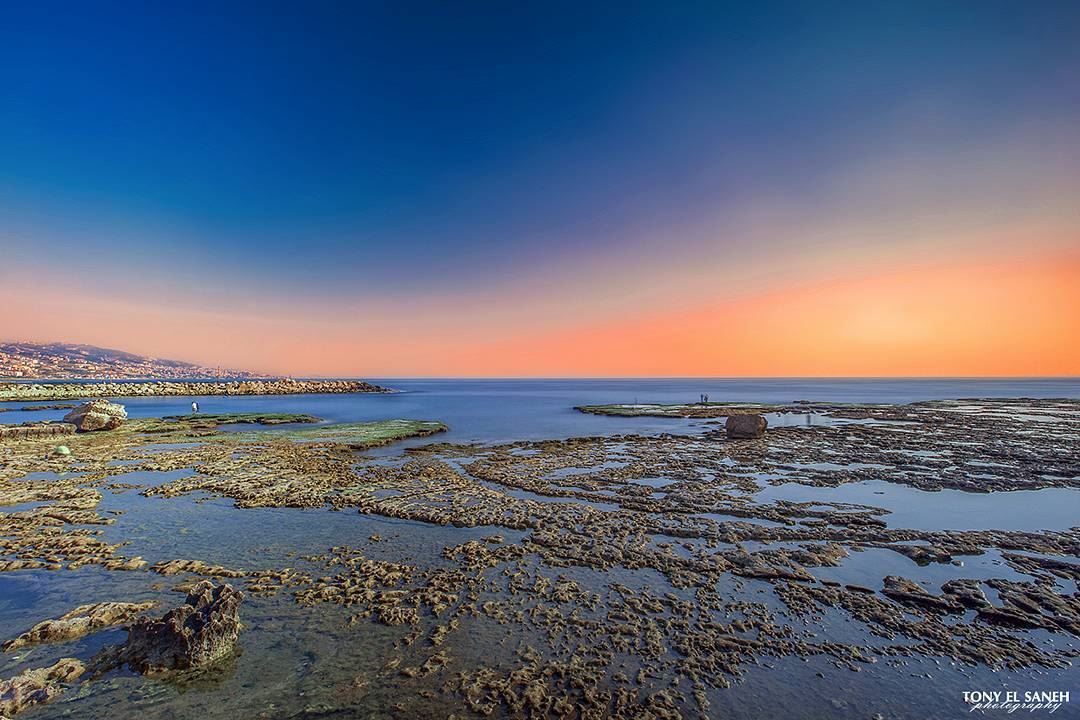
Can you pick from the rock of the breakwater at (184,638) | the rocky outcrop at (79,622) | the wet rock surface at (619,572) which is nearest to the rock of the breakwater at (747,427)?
the wet rock surface at (619,572)

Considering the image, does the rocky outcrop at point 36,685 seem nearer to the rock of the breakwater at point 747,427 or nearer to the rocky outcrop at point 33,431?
A: the rock of the breakwater at point 747,427

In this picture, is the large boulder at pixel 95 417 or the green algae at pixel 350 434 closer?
the green algae at pixel 350 434

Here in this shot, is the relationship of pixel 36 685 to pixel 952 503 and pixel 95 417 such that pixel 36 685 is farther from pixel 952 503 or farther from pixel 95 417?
pixel 95 417

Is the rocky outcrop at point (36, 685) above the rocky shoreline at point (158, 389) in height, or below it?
above

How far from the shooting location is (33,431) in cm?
3616

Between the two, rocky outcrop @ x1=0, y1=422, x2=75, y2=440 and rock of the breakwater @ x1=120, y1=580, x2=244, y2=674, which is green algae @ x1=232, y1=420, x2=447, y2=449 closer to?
rocky outcrop @ x1=0, y1=422, x2=75, y2=440

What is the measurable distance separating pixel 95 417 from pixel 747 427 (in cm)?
5723

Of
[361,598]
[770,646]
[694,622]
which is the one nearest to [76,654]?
[361,598]

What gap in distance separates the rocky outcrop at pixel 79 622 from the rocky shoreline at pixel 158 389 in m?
120

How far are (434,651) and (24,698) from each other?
589 centimetres

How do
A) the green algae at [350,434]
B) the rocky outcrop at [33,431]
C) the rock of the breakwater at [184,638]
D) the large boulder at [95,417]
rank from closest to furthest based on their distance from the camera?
the rock of the breakwater at [184,638], the rocky outcrop at [33,431], the green algae at [350,434], the large boulder at [95,417]

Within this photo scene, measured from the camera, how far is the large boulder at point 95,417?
39.4 meters

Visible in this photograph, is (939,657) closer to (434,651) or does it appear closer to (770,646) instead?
(770,646)

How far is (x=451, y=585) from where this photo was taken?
1056 centimetres
